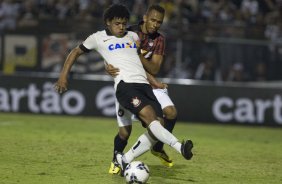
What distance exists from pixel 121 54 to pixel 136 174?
1.64 metres

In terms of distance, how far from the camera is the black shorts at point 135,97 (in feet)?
27.1

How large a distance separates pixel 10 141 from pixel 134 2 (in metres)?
8.30

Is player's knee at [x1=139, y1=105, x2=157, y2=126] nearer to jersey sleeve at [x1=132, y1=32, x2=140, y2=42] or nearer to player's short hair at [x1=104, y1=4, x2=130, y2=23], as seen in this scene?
jersey sleeve at [x1=132, y1=32, x2=140, y2=42]

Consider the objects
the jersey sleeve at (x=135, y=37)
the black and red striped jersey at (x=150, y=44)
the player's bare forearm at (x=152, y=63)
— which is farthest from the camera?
the black and red striped jersey at (x=150, y=44)

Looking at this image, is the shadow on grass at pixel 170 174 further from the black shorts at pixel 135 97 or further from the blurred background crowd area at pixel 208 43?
the blurred background crowd area at pixel 208 43

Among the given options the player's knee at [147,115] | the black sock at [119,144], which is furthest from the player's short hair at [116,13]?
the black sock at [119,144]

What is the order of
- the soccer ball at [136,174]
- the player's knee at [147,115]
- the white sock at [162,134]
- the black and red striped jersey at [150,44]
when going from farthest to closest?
the black and red striped jersey at [150,44] < the player's knee at [147,115] < the white sock at [162,134] < the soccer ball at [136,174]

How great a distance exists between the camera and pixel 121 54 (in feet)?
28.0

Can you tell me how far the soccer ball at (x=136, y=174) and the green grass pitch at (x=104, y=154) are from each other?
0.55 m

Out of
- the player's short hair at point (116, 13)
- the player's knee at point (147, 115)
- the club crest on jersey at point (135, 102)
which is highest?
the player's short hair at point (116, 13)

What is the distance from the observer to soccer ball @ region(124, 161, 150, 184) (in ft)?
25.6

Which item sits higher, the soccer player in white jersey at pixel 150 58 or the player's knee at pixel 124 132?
the soccer player in white jersey at pixel 150 58

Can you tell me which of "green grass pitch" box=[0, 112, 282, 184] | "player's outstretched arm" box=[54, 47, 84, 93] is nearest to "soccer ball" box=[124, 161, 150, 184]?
"green grass pitch" box=[0, 112, 282, 184]

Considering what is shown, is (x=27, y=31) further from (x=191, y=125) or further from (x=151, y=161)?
(x=151, y=161)
